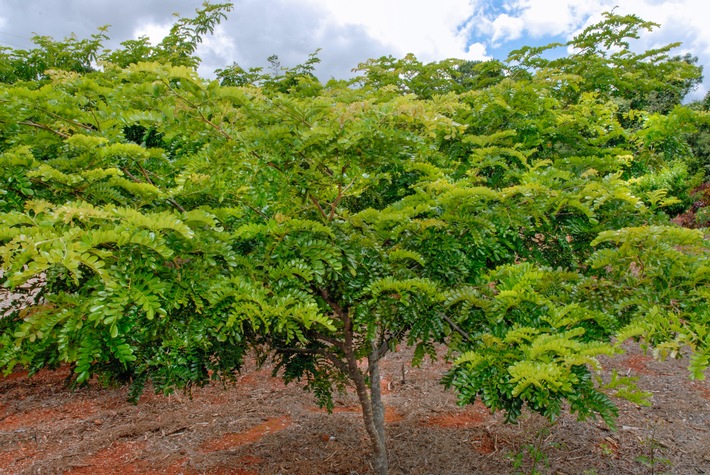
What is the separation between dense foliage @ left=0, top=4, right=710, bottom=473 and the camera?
169 cm

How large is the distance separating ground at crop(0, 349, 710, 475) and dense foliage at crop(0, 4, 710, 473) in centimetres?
101

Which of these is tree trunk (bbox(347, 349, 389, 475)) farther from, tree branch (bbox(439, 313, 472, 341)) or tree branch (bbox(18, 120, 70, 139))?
tree branch (bbox(18, 120, 70, 139))

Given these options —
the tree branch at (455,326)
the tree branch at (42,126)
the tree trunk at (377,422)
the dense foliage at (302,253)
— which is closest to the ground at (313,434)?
the tree trunk at (377,422)

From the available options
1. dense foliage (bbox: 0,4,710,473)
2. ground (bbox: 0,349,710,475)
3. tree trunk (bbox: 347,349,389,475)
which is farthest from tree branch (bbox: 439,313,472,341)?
ground (bbox: 0,349,710,475)

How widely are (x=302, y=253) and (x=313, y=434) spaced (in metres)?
2.74

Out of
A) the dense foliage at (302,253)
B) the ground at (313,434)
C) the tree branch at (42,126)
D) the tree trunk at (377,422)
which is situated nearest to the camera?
the dense foliage at (302,253)

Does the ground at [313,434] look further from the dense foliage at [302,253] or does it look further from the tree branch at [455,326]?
the tree branch at [455,326]

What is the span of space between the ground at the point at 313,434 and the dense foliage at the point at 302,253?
101 centimetres

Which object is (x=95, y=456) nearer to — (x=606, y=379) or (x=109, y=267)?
(x=109, y=267)

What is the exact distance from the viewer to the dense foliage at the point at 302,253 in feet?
5.55

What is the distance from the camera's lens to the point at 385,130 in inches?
85.1

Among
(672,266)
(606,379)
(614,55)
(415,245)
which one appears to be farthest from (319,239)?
(614,55)

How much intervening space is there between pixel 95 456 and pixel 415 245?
3562 millimetres

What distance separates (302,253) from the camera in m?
2.10
